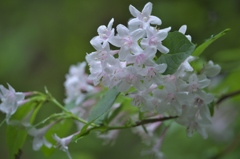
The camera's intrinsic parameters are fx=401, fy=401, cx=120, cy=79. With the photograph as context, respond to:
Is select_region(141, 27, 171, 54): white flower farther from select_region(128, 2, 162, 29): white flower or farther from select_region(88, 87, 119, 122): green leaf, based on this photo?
select_region(88, 87, 119, 122): green leaf

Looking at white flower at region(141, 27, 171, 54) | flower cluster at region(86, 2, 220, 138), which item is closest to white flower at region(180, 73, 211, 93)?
flower cluster at region(86, 2, 220, 138)

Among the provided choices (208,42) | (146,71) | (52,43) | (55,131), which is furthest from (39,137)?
(52,43)

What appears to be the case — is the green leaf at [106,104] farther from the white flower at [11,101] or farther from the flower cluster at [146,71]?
the white flower at [11,101]

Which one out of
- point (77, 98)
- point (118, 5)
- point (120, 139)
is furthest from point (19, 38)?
point (77, 98)

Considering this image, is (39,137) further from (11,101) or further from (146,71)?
(146,71)

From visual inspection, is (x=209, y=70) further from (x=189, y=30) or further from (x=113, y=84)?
(x=189, y=30)

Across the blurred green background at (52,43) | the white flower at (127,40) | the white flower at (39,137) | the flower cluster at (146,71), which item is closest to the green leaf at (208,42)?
the flower cluster at (146,71)
